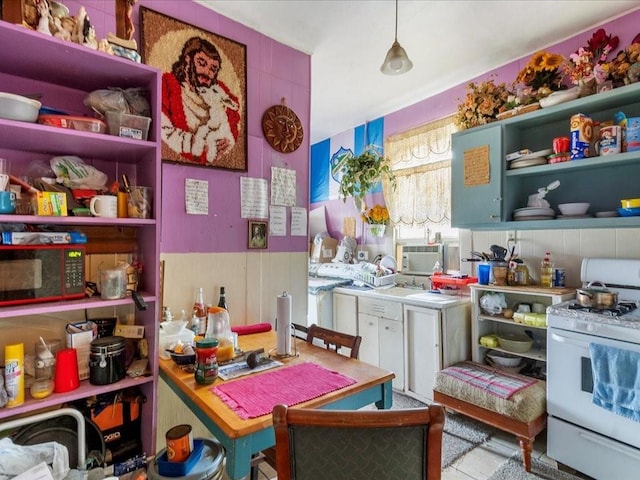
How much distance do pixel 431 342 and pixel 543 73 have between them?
2.02m

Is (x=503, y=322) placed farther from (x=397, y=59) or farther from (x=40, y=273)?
(x=40, y=273)

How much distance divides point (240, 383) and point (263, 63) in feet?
6.59

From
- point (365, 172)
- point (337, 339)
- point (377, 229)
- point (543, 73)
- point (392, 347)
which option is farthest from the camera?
point (377, 229)

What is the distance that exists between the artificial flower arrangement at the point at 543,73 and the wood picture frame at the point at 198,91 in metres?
1.93

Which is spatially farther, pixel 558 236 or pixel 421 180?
pixel 421 180

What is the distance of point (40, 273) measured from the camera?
4.31 feet

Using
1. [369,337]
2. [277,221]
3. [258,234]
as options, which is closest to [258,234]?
[258,234]

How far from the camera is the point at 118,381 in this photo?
1.42m

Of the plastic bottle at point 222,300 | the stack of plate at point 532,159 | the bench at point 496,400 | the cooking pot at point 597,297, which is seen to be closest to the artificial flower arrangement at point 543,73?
the stack of plate at point 532,159

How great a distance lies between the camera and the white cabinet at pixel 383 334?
280 cm

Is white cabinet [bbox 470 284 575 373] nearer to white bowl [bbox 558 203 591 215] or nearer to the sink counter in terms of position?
the sink counter

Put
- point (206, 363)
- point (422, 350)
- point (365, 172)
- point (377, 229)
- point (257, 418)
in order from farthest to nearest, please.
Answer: point (377, 229), point (365, 172), point (422, 350), point (206, 363), point (257, 418)

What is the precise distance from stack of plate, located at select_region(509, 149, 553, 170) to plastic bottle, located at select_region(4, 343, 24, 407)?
2.90 meters

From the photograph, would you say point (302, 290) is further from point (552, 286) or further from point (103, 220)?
point (552, 286)
